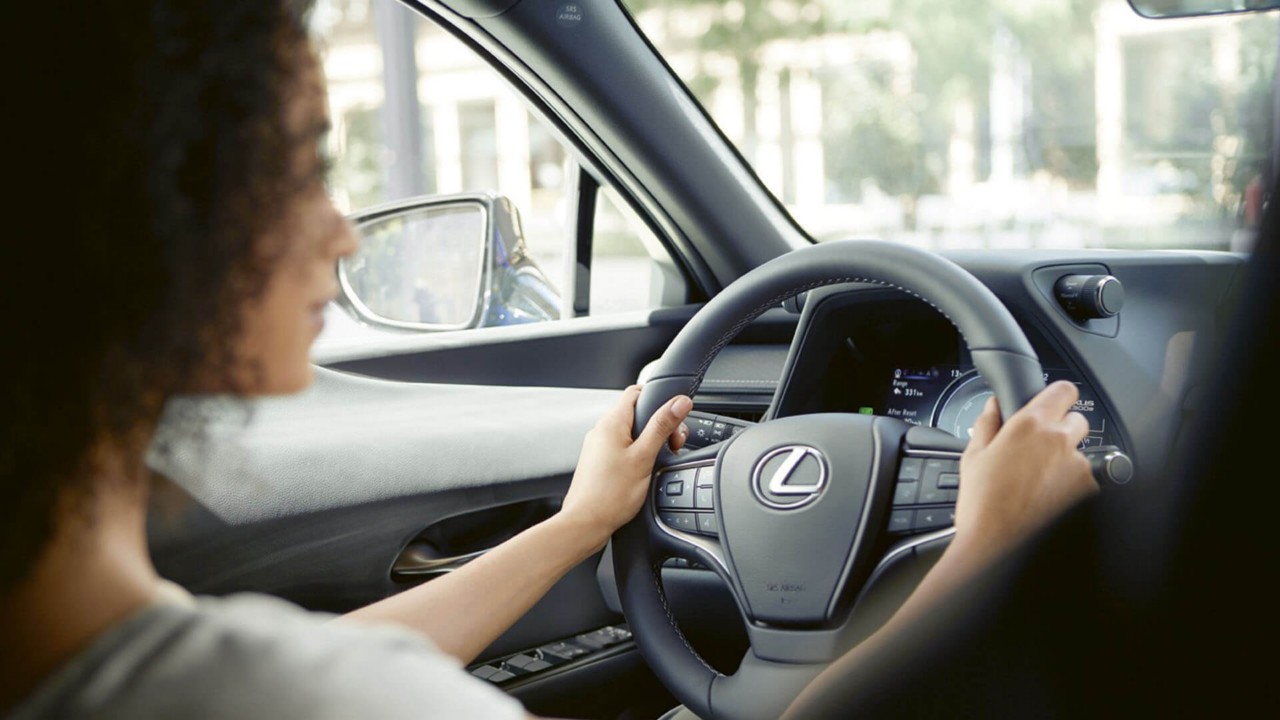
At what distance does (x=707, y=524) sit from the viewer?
5.62 feet

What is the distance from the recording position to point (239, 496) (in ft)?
6.72

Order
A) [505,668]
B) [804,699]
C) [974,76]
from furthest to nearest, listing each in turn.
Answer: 1. [974,76]
2. [505,668]
3. [804,699]

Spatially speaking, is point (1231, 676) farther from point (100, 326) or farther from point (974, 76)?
point (974, 76)

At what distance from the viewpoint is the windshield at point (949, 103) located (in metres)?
13.2

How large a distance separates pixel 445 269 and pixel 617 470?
1372mm

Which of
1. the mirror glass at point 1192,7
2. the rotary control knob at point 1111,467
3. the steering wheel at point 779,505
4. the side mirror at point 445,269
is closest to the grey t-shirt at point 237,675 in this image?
the steering wheel at point 779,505

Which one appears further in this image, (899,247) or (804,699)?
(899,247)

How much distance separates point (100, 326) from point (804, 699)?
812 mm

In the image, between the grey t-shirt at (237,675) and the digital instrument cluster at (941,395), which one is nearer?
the grey t-shirt at (237,675)

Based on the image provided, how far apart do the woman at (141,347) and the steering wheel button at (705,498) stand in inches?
34.6

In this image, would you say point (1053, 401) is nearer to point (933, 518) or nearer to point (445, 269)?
point (933, 518)

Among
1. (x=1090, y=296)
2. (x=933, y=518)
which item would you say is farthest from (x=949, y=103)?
(x=933, y=518)

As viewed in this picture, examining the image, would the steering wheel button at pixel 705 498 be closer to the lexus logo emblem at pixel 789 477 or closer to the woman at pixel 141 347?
the lexus logo emblem at pixel 789 477

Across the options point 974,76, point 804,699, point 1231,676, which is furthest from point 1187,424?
point 974,76
